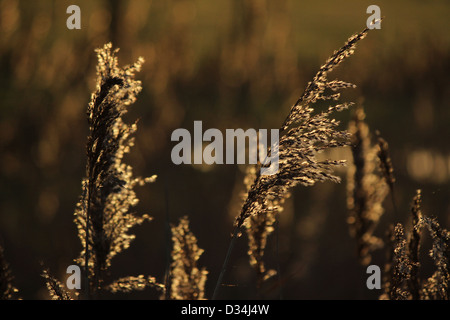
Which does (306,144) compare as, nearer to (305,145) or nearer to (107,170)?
(305,145)

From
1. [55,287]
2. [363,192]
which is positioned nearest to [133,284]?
[55,287]

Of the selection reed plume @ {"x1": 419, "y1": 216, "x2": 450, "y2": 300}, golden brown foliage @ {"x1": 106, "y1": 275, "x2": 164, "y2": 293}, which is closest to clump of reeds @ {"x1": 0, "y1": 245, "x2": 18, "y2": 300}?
golden brown foliage @ {"x1": 106, "y1": 275, "x2": 164, "y2": 293}

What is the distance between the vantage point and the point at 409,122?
14.7 m

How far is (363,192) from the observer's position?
3.55 m

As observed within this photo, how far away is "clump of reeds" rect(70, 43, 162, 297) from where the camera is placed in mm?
2307

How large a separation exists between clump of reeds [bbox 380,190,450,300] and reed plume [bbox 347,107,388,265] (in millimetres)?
759

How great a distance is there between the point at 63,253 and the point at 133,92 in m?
2.95

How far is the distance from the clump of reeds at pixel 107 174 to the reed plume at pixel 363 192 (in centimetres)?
173

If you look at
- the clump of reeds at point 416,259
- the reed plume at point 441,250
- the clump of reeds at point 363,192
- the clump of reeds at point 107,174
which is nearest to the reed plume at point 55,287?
the clump of reeds at point 107,174

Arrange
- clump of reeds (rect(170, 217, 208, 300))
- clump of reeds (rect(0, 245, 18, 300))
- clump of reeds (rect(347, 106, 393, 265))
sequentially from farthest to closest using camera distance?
clump of reeds (rect(347, 106, 393, 265)), clump of reeds (rect(170, 217, 208, 300)), clump of reeds (rect(0, 245, 18, 300))

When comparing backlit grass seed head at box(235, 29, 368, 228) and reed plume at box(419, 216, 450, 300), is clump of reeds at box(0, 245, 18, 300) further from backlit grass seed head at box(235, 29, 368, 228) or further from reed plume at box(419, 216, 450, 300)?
reed plume at box(419, 216, 450, 300)

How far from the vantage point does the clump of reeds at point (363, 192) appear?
11.3 ft

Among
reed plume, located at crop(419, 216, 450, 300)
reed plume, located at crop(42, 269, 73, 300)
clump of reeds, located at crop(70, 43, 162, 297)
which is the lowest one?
reed plume, located at crop(42, 269, 73, 300)
